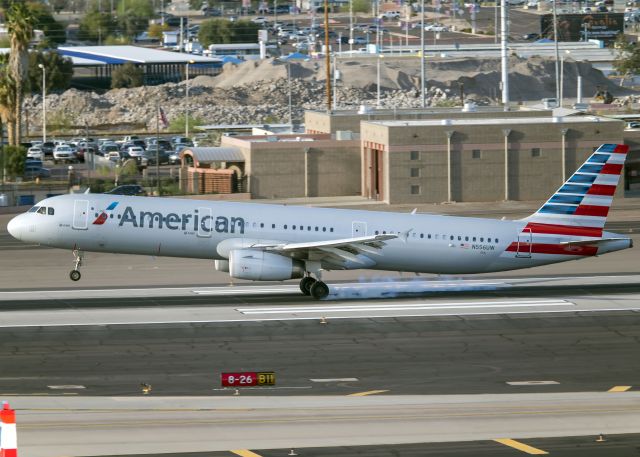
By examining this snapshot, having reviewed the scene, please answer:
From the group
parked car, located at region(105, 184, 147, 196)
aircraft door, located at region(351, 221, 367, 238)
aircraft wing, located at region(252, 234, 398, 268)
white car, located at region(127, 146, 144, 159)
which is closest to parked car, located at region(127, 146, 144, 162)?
white car, located at region(127, 146, 144, 159)

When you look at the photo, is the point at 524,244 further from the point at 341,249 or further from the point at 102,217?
the point at 102,217

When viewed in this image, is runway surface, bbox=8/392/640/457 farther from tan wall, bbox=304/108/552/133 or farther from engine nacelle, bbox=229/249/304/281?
tan wall, bbox=304/108/552/133

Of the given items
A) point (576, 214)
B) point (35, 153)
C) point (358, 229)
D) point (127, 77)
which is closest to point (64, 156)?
point (35, 153)

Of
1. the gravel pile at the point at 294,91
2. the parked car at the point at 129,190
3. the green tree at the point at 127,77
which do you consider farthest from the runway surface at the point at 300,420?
the green tree at the point at 127,77

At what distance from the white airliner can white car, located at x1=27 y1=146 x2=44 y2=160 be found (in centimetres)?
6716

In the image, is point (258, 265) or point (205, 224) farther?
point (205, 224)

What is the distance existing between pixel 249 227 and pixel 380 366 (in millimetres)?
12545

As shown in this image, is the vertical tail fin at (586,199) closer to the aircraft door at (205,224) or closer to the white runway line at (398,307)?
the white runway line at (398,307)

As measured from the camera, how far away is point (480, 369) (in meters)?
35.2

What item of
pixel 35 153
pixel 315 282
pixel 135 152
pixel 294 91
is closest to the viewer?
pixel 315 282

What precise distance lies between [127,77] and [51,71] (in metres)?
13.1

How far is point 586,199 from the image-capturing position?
48812mm

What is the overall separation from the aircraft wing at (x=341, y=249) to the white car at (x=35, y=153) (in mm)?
70147

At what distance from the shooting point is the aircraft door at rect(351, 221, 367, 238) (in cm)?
4750
